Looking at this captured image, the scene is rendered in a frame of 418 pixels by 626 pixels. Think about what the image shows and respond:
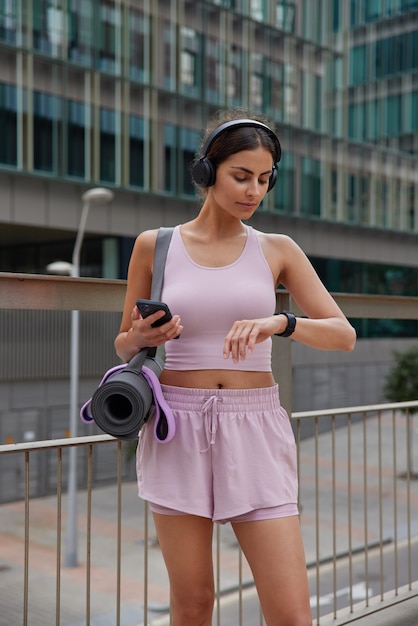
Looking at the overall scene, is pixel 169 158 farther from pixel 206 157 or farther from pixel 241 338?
pixel 241 338

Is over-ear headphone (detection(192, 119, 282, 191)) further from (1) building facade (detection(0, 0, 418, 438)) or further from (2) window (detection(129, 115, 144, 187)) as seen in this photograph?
(2) window (detection(129, 115, 144, 187))

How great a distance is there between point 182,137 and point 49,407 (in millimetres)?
10721

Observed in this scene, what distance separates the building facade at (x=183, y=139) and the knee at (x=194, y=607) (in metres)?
18.1

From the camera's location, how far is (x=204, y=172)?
2240mm

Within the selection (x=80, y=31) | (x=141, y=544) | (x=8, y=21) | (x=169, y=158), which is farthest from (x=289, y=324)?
(x=169, y=158)

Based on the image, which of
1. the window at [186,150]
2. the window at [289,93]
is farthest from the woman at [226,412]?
the window at [289,93]

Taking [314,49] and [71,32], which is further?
[314,49]

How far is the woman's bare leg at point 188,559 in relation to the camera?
219cm

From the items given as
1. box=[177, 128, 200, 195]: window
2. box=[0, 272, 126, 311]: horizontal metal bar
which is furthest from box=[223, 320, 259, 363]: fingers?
box=[177, 128, 200, 195]: window

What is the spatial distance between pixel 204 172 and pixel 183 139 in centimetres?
2712

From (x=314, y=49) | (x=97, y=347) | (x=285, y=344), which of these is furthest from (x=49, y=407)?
(x=285, y=344)

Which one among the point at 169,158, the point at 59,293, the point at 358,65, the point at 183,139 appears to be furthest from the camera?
the point at 358,65

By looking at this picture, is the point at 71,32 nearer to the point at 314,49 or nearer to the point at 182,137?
the point at 182,137

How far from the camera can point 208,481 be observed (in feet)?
7.16
